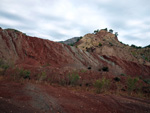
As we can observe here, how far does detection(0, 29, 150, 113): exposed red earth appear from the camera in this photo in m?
4.82

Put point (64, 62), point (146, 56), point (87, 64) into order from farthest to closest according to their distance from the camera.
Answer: point (146, 56)
point (87, 64)
point (64, 62)

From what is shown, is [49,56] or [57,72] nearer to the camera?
[57,72]

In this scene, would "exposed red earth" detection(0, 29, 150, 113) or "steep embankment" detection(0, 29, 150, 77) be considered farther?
"steep embankment" detection(0, 29, 150, 77)

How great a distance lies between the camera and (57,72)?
524 inches

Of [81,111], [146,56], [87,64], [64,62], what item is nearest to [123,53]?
[146,56]

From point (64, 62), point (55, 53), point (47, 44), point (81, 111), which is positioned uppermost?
point (47, 44)

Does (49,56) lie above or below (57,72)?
above

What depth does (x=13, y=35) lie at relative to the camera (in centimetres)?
1923

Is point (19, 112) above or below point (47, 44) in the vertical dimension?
below

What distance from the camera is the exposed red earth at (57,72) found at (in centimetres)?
482

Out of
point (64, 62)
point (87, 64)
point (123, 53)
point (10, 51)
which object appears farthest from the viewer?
point (123, 53)

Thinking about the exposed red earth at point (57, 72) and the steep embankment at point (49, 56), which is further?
the steep embankment at point (49, 56)

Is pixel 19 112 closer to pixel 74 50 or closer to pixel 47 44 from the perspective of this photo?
pixel 47 44

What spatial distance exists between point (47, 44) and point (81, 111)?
19.1 m
